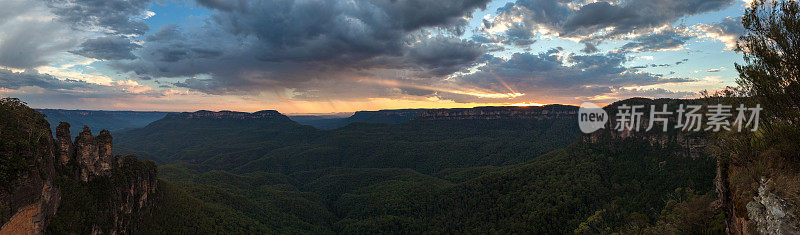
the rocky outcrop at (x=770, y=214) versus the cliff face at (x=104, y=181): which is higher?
the rocky outcrop at (x=770, y=214)

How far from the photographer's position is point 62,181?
141ft

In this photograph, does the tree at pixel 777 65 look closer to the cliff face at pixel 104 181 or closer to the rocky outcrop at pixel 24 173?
the rocky outcrop at pixel 24 173

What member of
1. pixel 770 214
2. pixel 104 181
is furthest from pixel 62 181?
pixel 770 214

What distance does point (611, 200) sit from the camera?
7856cm

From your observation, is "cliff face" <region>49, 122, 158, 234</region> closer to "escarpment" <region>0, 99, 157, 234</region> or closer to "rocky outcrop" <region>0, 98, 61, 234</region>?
"escarpment" <region>0, 99, 157, 234</region>

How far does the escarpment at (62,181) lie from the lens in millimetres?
27844

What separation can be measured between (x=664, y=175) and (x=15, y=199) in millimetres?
125527

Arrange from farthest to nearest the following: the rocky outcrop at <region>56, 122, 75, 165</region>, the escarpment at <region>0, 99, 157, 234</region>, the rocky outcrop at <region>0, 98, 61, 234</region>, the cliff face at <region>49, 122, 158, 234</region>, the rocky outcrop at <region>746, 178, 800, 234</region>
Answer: the cliff face at <region>49, 122, 158, 234</region>
the rocky outcrop at <region>56, 122, 75, 165</region>
the escarpment at <region>0, 99, 157, 234</region>
the rocky outcrop at <region>0, 98, 61, 234</region>
the rocky outcrop at <region>746, 178, 800, 234</region>

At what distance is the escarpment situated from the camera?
27844 mm

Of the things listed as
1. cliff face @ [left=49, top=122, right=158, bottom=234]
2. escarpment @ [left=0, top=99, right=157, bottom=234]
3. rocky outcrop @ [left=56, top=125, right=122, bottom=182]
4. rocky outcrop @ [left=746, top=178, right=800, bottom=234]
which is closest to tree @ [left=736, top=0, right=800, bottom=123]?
rocky outcrop @ [left=746, top=178, right=800, bottom=234]

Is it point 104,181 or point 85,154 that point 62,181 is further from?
point 104,181

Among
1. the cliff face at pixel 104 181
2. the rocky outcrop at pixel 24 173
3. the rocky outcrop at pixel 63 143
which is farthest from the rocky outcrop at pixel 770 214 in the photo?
the rocky outcrop at pixel 63 143

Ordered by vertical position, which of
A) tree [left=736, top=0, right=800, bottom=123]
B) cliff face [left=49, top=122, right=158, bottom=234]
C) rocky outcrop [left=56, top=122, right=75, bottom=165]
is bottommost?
cliff face [left=49, top=122, right=158, bottom=234]

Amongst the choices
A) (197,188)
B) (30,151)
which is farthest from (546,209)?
(197,188)
